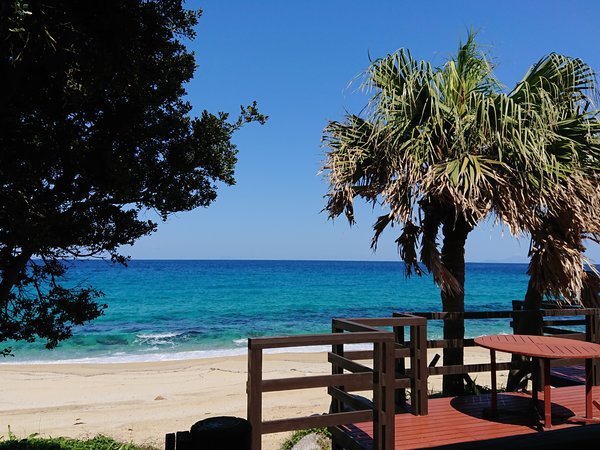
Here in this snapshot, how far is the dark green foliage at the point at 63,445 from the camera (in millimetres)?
6852

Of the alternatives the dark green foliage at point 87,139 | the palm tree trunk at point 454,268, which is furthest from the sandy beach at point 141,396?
the dark green foliage at point 87,139

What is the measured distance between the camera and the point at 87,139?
15.7 ft

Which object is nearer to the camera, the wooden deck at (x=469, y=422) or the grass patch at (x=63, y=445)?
the wooden deck at (x=469, y=422)

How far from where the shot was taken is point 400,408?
19.3ft

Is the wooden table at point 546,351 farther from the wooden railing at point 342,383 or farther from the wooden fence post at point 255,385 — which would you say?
the wooden fence post at point 255,385

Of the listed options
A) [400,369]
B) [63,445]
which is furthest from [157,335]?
[400,369]

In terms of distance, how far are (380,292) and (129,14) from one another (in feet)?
182

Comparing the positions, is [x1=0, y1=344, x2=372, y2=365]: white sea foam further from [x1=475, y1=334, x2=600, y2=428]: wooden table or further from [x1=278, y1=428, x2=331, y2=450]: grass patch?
[x1=475, y1=334, x2=600, y2=428]: wooden table

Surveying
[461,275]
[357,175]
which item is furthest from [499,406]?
[357,175]

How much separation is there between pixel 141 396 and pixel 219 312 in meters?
25.8

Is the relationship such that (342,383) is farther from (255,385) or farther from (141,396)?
(141,396)

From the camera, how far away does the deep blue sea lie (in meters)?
22.1

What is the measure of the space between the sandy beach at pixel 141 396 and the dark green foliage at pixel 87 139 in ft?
13.4

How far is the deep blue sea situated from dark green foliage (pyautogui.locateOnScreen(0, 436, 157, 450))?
7.89 ft
